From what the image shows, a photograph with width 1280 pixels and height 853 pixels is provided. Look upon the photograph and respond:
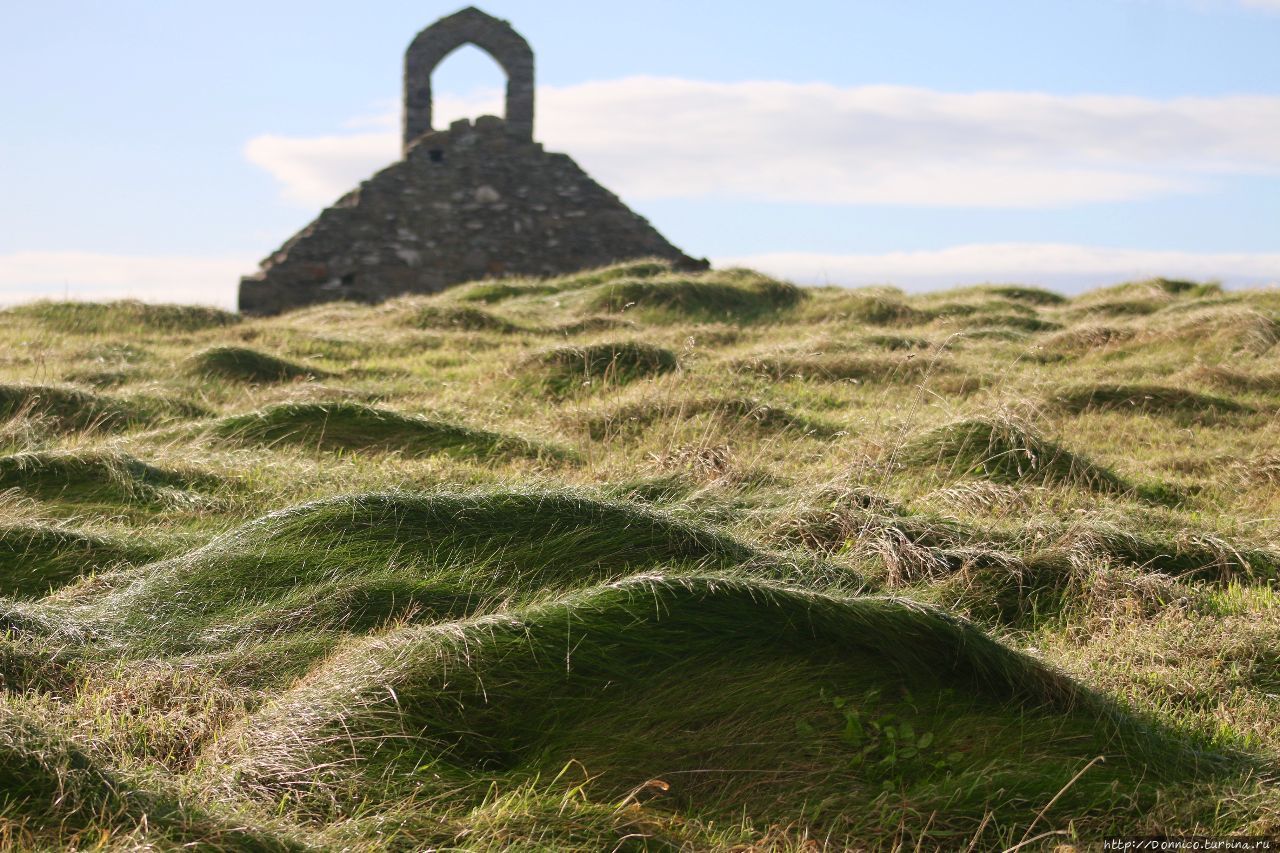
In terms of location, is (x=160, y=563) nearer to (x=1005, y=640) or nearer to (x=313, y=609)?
(x=313, y=609)

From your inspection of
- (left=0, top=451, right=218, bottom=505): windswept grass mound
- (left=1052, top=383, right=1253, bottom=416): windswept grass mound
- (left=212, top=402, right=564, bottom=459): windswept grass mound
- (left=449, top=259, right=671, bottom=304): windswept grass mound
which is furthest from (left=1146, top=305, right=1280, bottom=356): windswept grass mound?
(left=0, top=451, right=218, bottom=505): windswept grass mound

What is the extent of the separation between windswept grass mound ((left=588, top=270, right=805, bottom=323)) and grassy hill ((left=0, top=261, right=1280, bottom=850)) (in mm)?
5939

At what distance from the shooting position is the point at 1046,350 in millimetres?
11766

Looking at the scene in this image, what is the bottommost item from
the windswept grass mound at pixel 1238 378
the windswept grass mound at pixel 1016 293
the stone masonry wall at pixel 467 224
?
the windswept grass mound at pixel 1238 378

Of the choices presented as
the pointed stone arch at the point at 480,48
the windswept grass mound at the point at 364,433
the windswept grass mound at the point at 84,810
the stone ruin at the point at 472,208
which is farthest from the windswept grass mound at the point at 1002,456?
the pointed stone arch at the point at 480,48

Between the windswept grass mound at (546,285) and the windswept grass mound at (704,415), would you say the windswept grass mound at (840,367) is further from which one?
the windswept grass mound at (546,285)

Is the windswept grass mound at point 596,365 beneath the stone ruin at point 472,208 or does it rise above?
beneath

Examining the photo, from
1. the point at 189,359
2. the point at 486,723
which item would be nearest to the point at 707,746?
the point at 486,723

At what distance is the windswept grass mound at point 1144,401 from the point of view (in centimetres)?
915

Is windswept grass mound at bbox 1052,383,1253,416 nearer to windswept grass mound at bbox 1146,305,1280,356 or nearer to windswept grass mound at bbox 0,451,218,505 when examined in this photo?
windswept grass mound at bbox 1146,305,1280,356

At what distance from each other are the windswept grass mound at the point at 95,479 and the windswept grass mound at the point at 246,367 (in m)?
3.90

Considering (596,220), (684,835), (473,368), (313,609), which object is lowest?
(684,835)

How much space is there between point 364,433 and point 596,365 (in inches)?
108

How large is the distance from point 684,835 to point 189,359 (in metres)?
8.87
